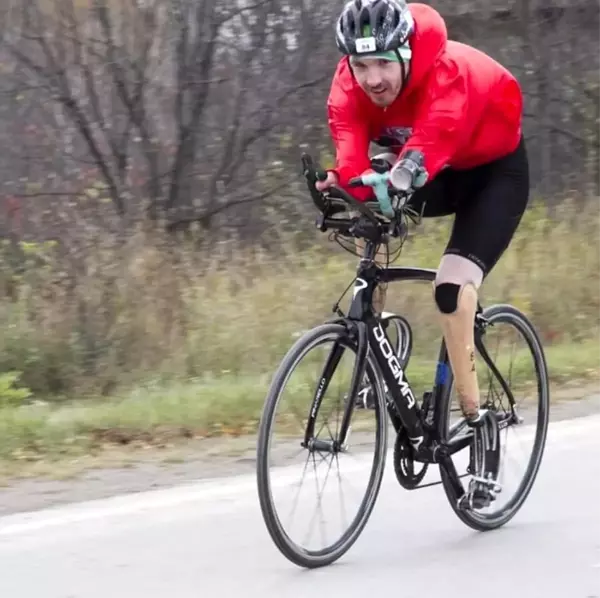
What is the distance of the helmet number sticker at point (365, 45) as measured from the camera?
13.1ft

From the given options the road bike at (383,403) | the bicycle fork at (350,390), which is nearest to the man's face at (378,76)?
the road bike at (383,403)

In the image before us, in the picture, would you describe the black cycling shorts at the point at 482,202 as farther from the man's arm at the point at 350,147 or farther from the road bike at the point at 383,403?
the man's arm at the point at 350,147

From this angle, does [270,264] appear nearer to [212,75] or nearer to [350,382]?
[212,75]

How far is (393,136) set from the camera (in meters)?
4.47

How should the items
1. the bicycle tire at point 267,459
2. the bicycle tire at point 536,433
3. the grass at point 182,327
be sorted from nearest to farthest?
1. the bicycle tire at point 267,459
2. the bicycle tire at point 536,433
3. the grass at point 182,327

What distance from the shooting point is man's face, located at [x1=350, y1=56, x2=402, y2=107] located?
405cm

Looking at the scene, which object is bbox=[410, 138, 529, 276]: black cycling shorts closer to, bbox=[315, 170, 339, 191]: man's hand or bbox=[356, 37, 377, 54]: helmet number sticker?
bbox=[315, 170, 339, 191]: man's hand

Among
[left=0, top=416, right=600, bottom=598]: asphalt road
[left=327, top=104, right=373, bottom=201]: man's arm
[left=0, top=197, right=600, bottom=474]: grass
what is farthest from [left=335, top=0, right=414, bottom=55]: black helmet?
[left=0, top=197, right=600, bottom=474]: grass

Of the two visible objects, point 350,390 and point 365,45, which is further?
point 350,390

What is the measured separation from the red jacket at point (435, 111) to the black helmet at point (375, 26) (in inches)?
4.7

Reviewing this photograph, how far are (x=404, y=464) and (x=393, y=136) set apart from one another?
1.27 m

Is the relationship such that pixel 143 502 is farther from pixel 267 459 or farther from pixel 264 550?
pixel 267 459

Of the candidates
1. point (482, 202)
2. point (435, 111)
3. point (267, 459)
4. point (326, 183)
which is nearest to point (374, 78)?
point (435, 111)

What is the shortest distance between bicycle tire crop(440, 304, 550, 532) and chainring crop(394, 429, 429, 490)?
162 millimetres
